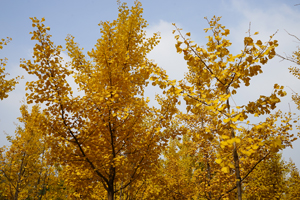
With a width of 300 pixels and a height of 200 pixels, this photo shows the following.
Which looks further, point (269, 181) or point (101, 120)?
point (269, 181)

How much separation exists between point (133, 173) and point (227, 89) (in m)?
2.68

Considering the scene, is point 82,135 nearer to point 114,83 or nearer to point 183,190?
point 114,83

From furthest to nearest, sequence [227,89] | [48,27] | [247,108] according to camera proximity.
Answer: [48,27] → [227,89] → [247,108]

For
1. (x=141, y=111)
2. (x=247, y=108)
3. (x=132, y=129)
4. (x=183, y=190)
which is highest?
(x=141, y=111)

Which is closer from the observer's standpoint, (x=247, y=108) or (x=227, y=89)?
(x=247, y=108)

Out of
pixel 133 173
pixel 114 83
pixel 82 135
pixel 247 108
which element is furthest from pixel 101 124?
pixel 247 108

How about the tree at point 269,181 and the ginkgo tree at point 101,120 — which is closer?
the ginkgo tree at point 101,120

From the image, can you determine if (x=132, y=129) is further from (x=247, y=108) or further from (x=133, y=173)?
(x=247, y=108)

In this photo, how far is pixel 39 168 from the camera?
9195 millimetres

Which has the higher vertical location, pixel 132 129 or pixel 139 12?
pixel 139 12

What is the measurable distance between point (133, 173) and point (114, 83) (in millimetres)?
2003

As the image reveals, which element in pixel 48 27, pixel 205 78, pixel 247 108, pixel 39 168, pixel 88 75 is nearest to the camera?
pixel 247 108

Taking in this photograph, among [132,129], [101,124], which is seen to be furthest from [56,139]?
[132,129]

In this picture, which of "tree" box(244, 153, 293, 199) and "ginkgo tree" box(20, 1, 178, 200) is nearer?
"ginkgo tree" box(20, 1, 178, 200)
